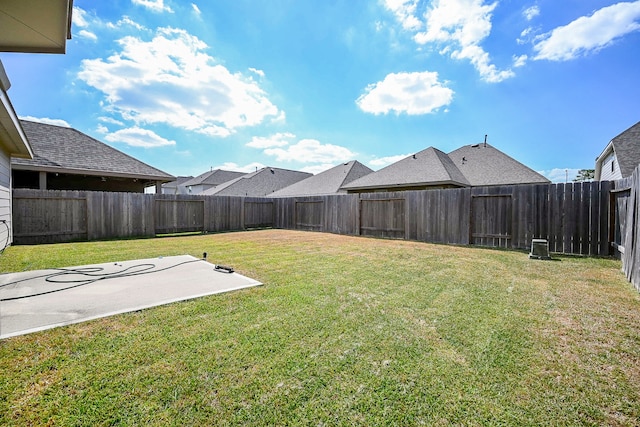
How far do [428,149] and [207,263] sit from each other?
14.1 meters

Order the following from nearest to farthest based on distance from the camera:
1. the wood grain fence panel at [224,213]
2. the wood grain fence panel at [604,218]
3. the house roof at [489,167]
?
the wood grain fence panel at [604,218], the wood grain fence panel at [224,213], the house roof at [489,167]

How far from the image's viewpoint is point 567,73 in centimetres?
972

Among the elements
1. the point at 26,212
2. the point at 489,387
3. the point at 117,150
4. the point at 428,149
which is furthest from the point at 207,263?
the point at 428,149

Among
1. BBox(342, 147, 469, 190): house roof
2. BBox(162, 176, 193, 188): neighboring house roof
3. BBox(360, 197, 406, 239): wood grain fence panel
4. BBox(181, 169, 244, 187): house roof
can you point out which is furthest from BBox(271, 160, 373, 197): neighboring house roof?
BBox(162, 176, 193, 188): neighboring house roof

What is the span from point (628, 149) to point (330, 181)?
14.5 meters

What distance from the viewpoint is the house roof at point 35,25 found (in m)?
2.66

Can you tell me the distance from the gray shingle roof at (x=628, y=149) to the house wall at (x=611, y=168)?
1.11 ft

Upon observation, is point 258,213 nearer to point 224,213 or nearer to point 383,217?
point 224,213

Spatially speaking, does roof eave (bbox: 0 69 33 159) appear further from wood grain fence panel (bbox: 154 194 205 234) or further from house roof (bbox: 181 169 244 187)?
house roof (bbox: 181 169 244 187)

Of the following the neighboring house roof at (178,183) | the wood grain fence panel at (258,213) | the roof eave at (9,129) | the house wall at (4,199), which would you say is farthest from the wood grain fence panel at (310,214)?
the neighboring house roof at (178,183)

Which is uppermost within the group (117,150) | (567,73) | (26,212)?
(567,73)

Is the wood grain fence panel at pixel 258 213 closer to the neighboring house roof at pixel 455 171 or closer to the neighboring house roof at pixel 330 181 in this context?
the neighboring house roof at pixel 330 181

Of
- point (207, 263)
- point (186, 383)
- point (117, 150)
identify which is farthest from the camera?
point (117, 150)

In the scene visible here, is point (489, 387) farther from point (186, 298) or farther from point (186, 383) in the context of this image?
point (186, 298)
